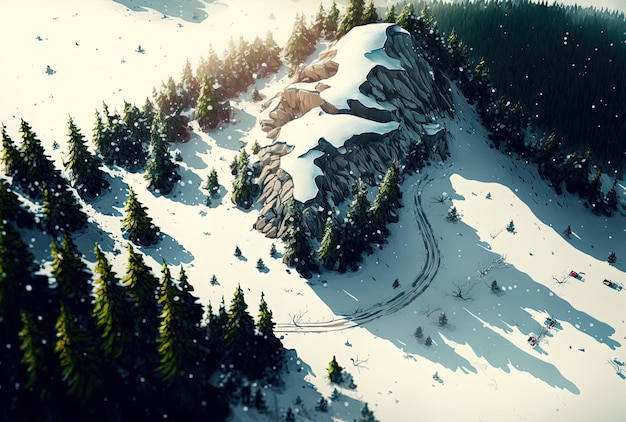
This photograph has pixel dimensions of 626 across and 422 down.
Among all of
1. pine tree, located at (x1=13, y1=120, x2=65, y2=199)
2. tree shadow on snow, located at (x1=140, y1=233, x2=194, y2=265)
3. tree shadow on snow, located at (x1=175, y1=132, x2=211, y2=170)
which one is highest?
pine tree, located at (x1=13, y1=120, x2=65, y2=199)

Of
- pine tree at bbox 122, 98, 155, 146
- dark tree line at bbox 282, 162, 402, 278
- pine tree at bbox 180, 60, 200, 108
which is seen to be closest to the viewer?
dark tree line at bbox 282, 162, 402, 278

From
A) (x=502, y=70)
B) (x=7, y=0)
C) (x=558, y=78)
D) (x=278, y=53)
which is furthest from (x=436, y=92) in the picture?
(x=7, y=0)

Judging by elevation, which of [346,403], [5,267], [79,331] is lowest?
[346,403]

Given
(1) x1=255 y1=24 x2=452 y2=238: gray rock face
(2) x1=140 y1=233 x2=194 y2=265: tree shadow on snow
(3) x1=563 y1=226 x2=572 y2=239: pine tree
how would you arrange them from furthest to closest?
1. (3) x1=563 y1=226 x2=572 y2=239: pine tree
2. (1) x1=255 y1=24 x2=452 y2=238: gray rock face
3. (2) x1=140 y1=233 x2=194 y2=265: tree shadow on snow

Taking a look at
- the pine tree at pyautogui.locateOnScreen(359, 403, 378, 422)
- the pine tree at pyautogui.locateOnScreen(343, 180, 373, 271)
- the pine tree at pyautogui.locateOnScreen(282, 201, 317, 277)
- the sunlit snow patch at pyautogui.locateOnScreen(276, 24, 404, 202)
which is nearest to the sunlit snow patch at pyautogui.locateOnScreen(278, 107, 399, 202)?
the sunlit snow patch at pyautogui.locateOnScreen(276, 24, 404, 202)

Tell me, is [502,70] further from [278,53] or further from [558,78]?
[278,53]

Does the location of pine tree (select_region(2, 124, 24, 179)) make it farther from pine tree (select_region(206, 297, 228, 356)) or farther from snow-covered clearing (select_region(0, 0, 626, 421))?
pine tree (select_region(206, 297, 228, 356))

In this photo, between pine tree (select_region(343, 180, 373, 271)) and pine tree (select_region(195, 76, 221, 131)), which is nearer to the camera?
pine tree (select_region(343, 180, 373, 271))

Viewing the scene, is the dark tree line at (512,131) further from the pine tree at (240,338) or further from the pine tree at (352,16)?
the pine tree at (240,338)
